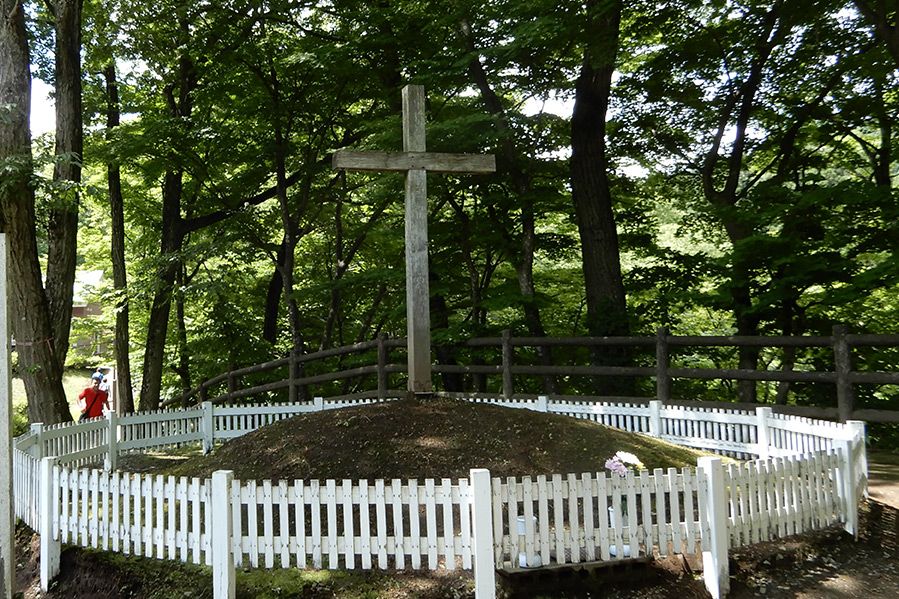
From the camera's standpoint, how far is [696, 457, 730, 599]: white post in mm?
4402

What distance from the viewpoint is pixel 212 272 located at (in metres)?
20.0

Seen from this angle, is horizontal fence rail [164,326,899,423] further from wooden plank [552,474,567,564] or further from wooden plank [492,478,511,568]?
wooden plank [492,478,511,568]

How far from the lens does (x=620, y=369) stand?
11.0 m

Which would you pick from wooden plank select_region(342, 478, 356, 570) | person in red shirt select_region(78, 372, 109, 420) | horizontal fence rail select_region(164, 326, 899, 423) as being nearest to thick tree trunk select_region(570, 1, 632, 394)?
horizontal fence rail select_region(164, 326, 899, 423)

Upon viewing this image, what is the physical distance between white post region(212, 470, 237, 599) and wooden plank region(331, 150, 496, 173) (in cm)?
415

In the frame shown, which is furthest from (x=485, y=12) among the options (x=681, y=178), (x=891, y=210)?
(x=891, y=210)

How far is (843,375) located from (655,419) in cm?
235

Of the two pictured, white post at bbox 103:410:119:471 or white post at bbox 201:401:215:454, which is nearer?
white post at bbox 103:410:119:471

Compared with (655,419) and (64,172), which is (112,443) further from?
(655,419)

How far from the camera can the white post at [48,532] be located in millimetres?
5133

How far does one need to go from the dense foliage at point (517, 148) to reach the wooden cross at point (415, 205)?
3.91 meters

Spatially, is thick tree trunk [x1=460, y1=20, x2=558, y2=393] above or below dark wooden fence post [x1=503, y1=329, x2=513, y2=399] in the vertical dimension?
above

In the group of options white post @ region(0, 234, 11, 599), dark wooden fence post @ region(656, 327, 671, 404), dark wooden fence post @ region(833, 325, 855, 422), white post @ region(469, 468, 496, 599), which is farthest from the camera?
dark wooden fence post @ region(656, 327, 671, 404)

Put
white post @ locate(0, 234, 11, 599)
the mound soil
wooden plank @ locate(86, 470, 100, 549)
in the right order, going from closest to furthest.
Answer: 1. white post @ locate(0, 234, 11, 599)
2. wooden plank @ locate(86, 470, 100, 549)
3. the mound soil
